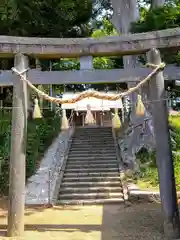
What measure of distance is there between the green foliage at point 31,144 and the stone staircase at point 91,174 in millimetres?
1202

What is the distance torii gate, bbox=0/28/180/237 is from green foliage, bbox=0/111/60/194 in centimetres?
443

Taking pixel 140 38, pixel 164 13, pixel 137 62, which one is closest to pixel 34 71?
pixel 140 38

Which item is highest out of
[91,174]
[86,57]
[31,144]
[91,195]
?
[86,57]

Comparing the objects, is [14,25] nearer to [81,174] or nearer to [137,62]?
[137,62]

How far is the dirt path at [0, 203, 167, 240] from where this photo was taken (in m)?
6.33

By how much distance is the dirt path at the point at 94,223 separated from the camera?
6.33 m

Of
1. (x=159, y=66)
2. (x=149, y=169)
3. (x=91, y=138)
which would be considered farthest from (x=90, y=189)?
(x=91, y=138)

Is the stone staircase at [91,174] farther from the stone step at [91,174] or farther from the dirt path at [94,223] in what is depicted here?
the dirt path at [94,223]

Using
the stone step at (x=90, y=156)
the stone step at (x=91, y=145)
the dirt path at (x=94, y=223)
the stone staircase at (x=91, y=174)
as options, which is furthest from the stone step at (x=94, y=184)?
the stone step at (x=91, y=145)

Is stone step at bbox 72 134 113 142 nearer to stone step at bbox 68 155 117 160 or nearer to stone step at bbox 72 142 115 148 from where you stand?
stone step at bbox 72 142 115 148

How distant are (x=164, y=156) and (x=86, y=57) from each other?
2466mm

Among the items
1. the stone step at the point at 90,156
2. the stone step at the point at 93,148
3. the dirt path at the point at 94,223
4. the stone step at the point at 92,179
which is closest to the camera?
the dirt path at the point at 94,223

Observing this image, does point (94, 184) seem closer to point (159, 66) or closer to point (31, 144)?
point (31, 144)

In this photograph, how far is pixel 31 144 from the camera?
1246 cm
